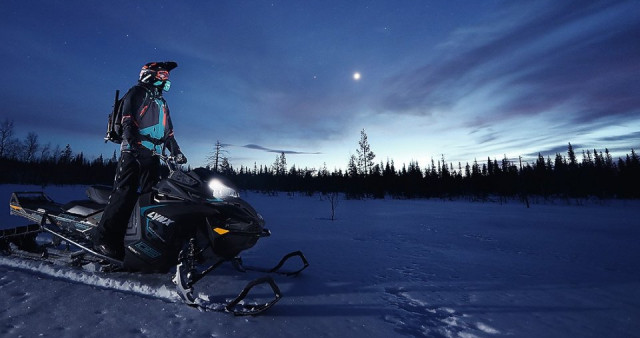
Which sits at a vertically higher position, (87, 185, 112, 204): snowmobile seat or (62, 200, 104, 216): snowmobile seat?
(87, 185, 112, 204): snowmobile seat

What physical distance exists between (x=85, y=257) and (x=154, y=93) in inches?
82.5

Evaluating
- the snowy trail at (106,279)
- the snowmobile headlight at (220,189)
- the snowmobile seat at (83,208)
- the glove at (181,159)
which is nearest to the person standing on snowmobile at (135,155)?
the glove at (181,159)

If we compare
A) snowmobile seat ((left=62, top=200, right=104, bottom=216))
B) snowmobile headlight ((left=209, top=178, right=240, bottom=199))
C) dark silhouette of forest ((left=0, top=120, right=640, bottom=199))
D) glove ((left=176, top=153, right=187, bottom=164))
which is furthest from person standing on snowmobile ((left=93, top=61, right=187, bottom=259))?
dark silhouette of forest ((left=0, top=120, right=640, bottom=199))

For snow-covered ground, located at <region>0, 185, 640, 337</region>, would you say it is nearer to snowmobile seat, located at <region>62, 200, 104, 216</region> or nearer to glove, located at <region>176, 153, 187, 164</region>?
snowmobile seat, located at <region>62, 200, 104, 216</region>

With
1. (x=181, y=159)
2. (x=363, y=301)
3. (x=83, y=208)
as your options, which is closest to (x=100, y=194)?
(x=83, y=208)

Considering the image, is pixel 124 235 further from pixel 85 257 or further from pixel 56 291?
pixel 85 257

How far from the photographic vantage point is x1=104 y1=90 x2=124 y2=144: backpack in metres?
3.09

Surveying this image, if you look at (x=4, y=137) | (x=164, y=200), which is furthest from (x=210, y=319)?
(x=4, y=137)

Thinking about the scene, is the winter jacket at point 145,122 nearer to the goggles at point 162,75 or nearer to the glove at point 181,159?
the goggles at point 162,75

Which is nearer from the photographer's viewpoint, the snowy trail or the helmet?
the snowy trail

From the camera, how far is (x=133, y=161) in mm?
2977

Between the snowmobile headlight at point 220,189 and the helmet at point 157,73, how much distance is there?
5.28ft

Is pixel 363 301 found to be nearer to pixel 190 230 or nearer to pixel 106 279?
pixel 190 230

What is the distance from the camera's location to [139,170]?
299 centimetres
